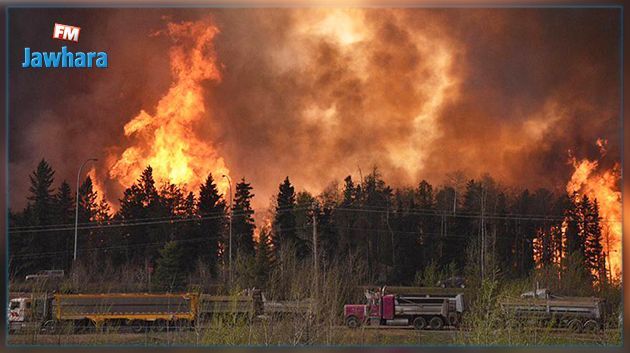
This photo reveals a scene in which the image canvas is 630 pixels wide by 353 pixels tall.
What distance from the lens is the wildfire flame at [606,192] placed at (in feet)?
43.1

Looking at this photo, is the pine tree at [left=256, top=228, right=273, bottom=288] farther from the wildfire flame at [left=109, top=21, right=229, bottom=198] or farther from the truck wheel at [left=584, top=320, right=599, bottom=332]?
the truck wheel at [left=584, top=320, right=599, bottom=332]

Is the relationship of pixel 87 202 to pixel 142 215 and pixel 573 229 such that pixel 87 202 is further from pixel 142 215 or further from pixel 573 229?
pixel 573 229

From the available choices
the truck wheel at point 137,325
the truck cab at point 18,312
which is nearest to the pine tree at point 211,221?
the truck wheel at point 137,325

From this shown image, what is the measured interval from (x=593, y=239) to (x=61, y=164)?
8337 mm

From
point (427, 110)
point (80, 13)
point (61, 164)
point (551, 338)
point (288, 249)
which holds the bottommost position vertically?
point (551, 338)

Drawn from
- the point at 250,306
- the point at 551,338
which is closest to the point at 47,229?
the point at 250,306

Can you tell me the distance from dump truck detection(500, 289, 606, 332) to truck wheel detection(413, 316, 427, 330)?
1.92 meters

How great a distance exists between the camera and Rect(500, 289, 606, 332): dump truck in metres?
12.0

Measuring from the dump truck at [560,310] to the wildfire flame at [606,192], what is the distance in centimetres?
80

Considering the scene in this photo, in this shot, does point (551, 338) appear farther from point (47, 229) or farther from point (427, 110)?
point (47, 229)

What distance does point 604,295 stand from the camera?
14.1 meters

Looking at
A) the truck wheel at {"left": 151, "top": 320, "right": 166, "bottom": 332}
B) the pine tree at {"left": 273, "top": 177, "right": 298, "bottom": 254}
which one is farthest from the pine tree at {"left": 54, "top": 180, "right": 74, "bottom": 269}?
the pine tree at {"left": 273, "top": 177, "right": 298, "bottom": 254}

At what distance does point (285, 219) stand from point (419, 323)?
3055 mm

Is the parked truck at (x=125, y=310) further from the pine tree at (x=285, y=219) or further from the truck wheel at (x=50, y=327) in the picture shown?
the pine tree at (x=285, y=219)
